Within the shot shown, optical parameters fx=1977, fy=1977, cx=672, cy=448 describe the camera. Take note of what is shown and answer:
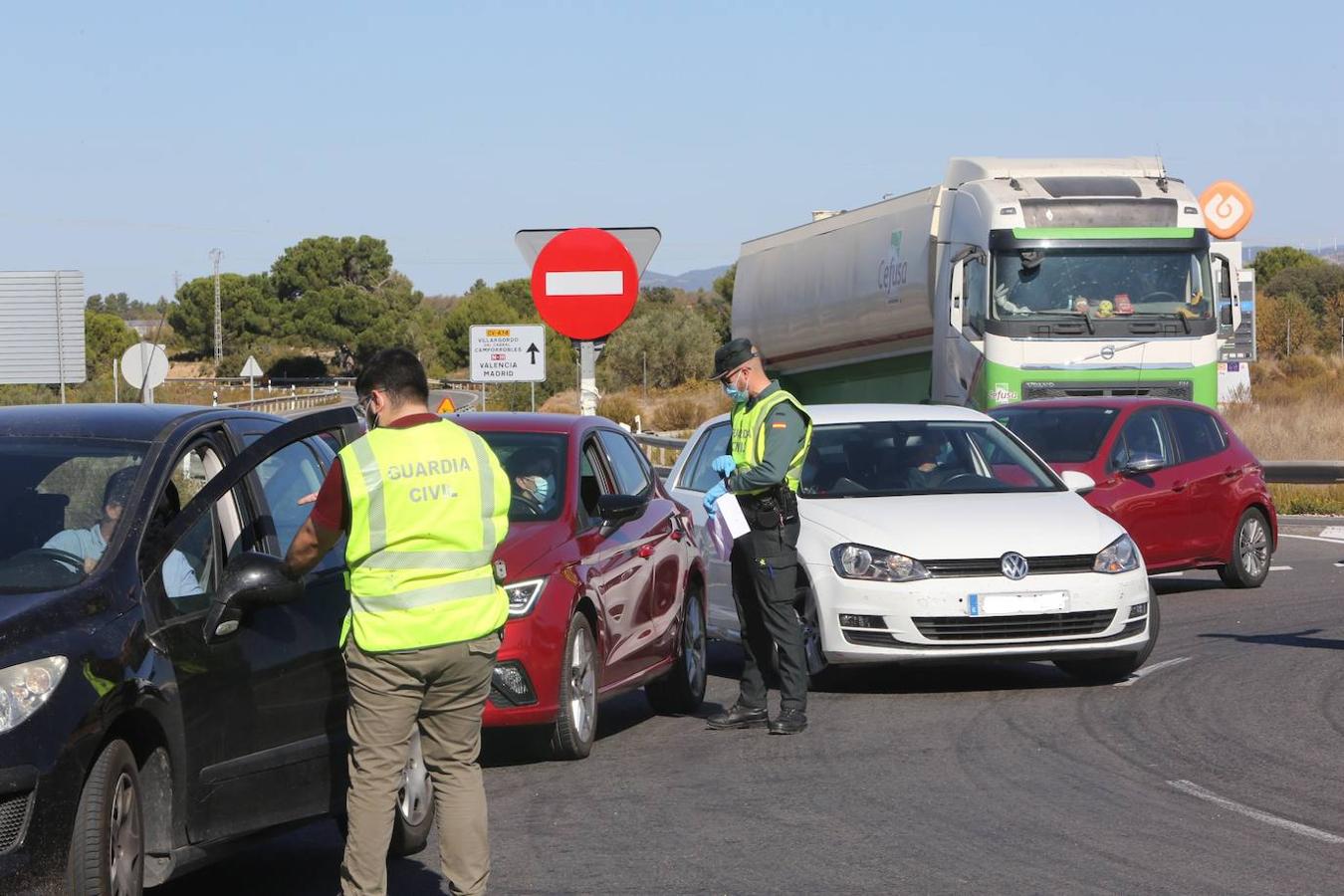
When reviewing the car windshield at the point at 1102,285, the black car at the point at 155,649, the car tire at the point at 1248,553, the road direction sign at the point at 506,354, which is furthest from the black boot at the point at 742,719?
the car windshield at the point at 1102,285

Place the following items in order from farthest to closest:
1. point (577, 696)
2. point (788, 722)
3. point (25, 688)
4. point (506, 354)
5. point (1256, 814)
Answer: point (506, 354), point (788, 722), point (577, 696), point (1256, 814), point (25, 688)

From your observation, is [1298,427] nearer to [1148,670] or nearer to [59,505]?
[1148,670]

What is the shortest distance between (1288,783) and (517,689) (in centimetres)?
335

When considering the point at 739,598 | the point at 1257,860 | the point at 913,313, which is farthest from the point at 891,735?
the point at 913,313

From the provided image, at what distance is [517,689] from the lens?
886cm

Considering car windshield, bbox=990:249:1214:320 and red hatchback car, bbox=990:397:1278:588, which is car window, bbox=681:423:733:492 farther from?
car windshield, bbox=990:249:1214:320

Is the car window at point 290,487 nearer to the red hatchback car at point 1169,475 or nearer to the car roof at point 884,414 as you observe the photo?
the car roof at point 884,414

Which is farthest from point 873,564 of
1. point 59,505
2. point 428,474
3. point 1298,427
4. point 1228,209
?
point 1228,209

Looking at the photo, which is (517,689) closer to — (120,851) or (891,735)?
(891,735)

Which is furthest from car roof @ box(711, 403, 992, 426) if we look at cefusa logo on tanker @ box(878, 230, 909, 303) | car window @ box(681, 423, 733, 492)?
cefusa logo on tanker @ box(878, 230, 909, 303)

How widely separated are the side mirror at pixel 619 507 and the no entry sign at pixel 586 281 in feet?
16.2

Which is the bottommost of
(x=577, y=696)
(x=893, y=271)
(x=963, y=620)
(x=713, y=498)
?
(x=577, y=696)

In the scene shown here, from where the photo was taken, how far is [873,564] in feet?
35.6

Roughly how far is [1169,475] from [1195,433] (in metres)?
0.78
